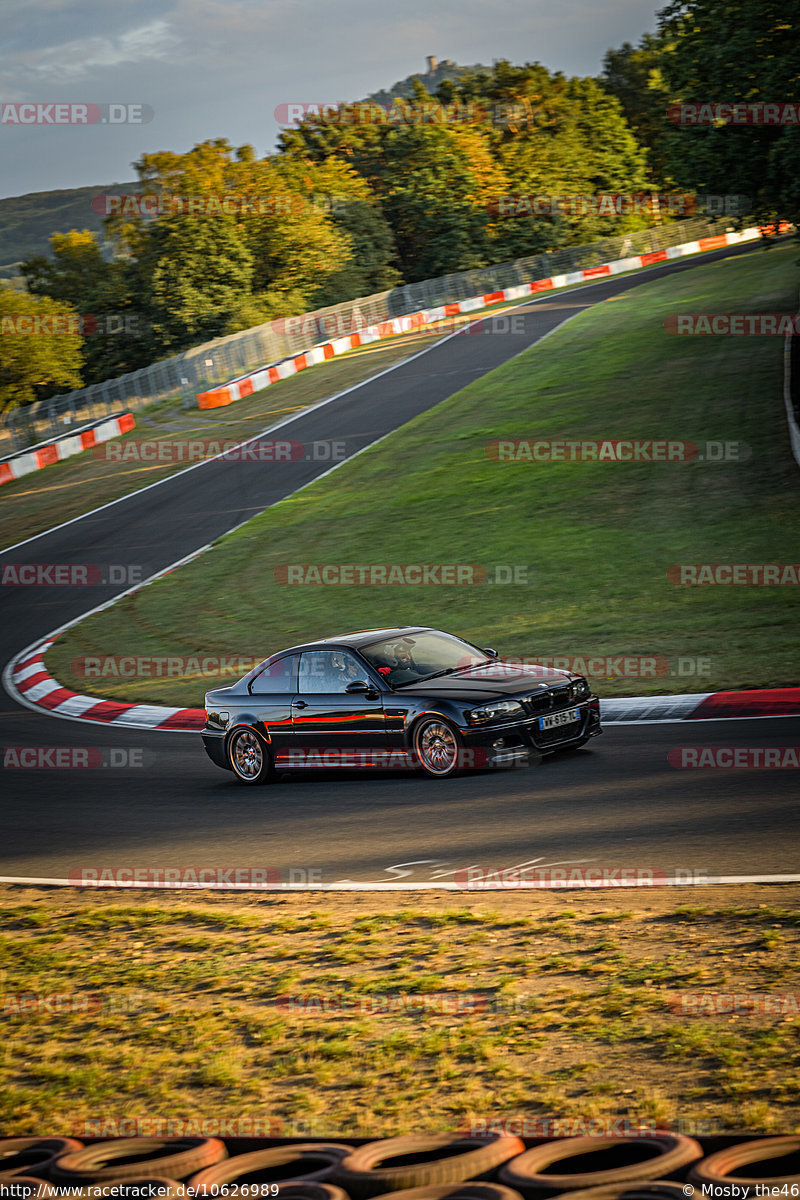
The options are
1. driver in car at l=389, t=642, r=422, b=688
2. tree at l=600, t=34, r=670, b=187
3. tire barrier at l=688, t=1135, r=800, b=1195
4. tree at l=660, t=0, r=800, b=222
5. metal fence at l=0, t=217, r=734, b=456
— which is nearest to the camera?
tire barrier at l=688, t=1135, r=800, b=1195

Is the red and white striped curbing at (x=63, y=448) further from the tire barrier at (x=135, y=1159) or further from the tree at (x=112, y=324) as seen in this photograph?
the tire barrier at (x=135, y=1159)

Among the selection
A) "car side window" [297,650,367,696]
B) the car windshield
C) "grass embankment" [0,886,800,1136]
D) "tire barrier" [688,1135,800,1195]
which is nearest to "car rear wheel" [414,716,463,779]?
the car windshield

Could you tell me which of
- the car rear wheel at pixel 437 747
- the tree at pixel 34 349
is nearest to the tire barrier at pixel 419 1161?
the car rear wheel at pixel 437 747

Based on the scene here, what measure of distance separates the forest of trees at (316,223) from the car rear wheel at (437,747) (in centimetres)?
5049

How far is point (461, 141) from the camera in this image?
268 ft

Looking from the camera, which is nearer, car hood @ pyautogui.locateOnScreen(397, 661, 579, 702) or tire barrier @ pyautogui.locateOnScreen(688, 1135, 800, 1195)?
tire barrier @ pyautogui.locateOnScreen(688, 1135, 800, 1195)

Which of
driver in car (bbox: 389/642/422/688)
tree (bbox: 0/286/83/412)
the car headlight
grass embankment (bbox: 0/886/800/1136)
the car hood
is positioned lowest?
grass embankment (bbox: 0/886/800/1136)

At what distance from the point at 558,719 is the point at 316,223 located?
2734 inches

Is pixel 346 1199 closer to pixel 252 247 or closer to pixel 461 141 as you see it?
pixel 252 247

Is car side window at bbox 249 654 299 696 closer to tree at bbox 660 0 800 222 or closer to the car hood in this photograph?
the car hood

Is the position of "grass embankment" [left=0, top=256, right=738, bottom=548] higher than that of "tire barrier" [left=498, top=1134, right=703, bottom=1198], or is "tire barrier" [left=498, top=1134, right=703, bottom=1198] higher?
"grass embankment" [left=0, top=256, right=738, bottom=548]

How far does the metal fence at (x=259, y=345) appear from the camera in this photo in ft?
145

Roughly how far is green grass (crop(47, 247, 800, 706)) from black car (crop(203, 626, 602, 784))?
110 inches

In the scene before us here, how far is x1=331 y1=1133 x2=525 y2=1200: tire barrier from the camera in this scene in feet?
13.0
